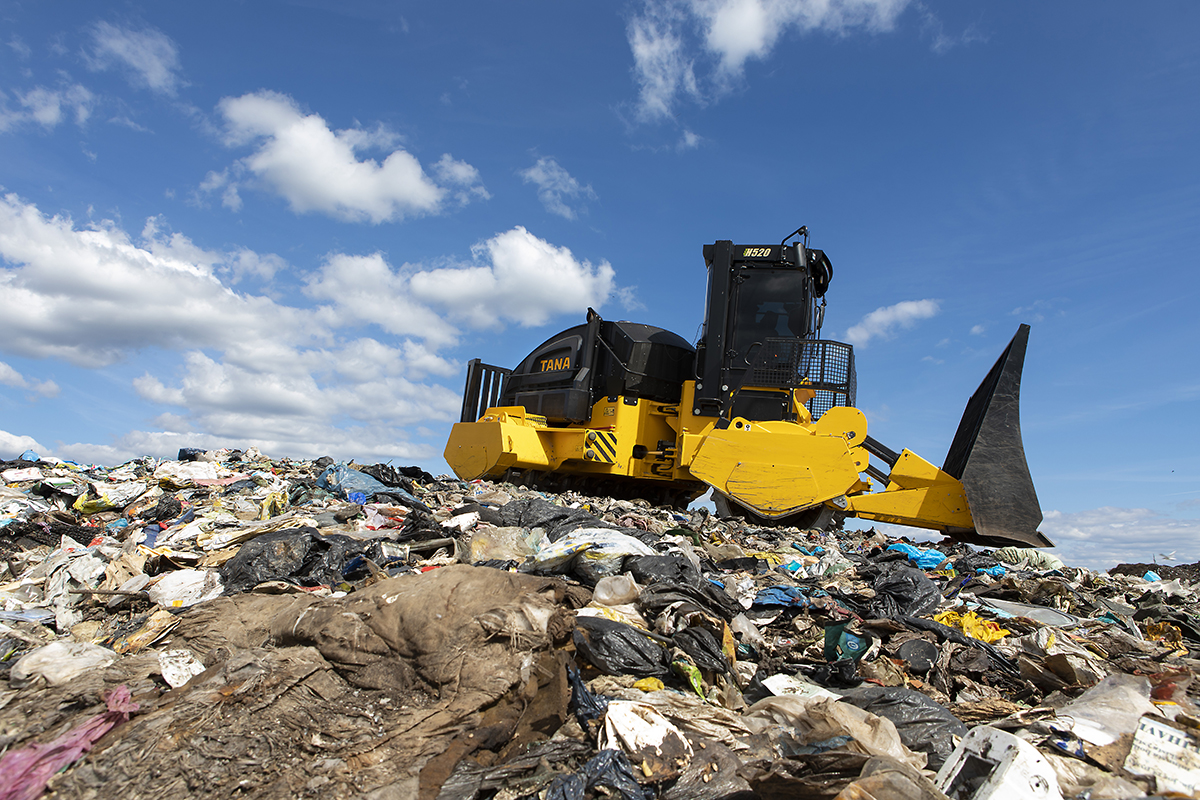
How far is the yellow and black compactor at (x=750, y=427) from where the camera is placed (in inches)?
245

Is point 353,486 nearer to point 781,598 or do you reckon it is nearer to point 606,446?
point 606,446

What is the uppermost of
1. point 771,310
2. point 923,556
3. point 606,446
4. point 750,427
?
point 771,310

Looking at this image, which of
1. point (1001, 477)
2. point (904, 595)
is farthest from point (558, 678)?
point (1001, 477)

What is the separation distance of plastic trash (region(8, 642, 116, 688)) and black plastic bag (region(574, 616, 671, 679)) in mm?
1781

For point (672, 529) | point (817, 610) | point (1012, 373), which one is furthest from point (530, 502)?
point (1012, 373)

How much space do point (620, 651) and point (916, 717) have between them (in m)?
1.04

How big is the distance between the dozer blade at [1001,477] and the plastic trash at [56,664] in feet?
21.1

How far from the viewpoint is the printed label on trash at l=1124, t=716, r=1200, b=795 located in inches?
68.8

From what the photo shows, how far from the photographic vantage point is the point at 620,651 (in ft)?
8.23

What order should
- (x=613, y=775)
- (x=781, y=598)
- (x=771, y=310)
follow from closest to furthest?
(x=613, y=775)
(x=781, y=598)
(x=771, y=310)

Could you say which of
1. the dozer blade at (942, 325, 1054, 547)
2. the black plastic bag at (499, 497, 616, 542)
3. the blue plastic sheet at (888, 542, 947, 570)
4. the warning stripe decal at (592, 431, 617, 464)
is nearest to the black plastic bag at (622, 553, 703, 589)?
the black plastic bag at (499, 497, 616, 542)

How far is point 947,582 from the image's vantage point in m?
4.64

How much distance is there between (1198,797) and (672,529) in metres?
4.31

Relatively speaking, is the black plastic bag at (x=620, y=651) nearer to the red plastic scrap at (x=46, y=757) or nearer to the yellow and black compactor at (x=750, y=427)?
the red plastic scrap at (x=46, y=757)
